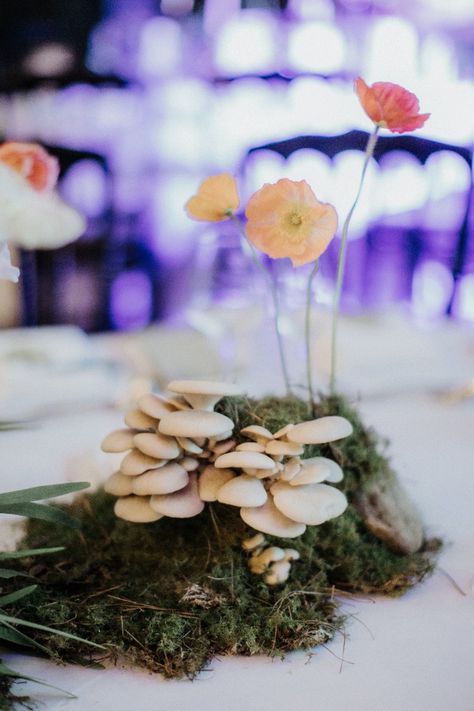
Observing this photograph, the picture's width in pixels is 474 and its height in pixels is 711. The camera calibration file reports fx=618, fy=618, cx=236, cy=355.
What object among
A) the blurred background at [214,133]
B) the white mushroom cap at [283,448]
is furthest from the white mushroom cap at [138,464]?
the blurred background at [214,133]

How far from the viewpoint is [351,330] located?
180cm

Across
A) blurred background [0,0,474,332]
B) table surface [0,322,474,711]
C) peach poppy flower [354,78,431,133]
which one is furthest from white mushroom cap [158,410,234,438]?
blurred background [0,0,474,332]

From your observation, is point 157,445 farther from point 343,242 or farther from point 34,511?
point 343,242

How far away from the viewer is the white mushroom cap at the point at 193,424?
58cm

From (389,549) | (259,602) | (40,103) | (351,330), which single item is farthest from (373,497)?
(40,103)

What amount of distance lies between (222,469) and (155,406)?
3.8 inches

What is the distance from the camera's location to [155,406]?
0.65 metres

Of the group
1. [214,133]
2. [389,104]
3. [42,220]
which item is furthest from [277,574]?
[214,133]

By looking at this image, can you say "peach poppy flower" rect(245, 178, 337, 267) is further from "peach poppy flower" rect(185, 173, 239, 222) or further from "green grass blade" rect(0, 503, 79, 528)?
"green grass blade" rect(0, 503, 79, 528)

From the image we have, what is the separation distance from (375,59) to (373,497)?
1841 millimetres

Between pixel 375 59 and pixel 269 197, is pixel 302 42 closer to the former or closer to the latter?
pixel 375 59

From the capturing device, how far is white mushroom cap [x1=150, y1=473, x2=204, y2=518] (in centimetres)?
60

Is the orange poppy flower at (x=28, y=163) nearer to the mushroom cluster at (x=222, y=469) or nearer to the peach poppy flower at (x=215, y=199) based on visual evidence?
the peach poppy flower at (x=215, y=199)

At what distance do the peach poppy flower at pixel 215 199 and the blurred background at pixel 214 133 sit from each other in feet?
4.06
